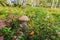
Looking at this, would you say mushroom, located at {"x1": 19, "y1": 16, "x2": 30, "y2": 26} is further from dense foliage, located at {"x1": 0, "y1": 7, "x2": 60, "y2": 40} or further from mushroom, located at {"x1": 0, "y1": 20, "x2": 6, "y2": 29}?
mushroom, located at {"x1": 0, "y1": 20, "x2": 6, "y2": 29}

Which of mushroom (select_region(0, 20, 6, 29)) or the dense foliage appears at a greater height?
mushroom (select_region(0, 20, 6, 29))

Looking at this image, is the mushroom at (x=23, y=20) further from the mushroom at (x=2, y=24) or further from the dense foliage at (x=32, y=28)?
the mushroom at (x=2, y=24)

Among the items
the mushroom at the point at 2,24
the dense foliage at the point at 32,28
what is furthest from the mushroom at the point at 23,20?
the mushroom at the point at 2,24

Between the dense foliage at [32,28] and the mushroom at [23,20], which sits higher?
the mushroom at [23,20]

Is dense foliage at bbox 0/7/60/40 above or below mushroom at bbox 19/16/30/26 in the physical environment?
below

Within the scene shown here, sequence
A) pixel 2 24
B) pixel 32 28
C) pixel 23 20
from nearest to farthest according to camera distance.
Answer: pixel 2 24 → pixel 23 20 → pixel 32 28

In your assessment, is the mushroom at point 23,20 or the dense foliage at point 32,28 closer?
the dense foliage at point 32,28

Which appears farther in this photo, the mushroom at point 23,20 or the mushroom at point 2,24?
the mushroom at point 23,20

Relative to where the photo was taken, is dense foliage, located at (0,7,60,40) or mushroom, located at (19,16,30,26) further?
mushroom, located at (19,16,30,26)

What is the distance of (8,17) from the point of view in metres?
6.00

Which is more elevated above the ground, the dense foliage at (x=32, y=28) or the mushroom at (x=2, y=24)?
the mushroom at (x=2, y=24)

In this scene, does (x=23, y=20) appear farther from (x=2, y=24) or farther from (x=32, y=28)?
(x=2, y=24)

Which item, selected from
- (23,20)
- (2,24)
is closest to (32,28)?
(23,20)

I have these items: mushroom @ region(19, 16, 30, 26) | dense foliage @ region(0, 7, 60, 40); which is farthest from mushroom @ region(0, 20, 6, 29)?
mushroom @ region(19, 16, 30, 26)
